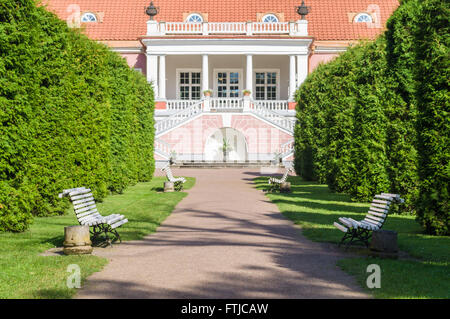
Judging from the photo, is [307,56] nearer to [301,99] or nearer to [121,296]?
[301,99]

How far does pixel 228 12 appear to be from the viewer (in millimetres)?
38031

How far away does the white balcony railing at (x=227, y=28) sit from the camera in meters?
34.0

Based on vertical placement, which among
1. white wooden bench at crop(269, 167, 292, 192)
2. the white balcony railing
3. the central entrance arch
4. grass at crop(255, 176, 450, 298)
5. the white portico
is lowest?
grass at crop(255, 176, 450, 298)

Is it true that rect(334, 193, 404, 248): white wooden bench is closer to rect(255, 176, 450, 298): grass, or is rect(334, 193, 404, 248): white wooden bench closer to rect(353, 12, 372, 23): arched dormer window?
rect(255, 176, 450, 298): grass

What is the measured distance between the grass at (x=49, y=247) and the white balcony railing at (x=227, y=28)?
2247 centimetres

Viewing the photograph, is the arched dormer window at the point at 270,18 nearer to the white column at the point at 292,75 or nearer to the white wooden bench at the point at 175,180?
the white column at the point at 292,75

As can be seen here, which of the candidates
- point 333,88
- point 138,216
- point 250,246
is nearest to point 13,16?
point 138,216

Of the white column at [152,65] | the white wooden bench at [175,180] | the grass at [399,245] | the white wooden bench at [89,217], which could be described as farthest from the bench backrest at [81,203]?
the white column at [152,65]

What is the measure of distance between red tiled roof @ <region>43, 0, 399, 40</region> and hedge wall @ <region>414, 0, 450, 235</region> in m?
28.0

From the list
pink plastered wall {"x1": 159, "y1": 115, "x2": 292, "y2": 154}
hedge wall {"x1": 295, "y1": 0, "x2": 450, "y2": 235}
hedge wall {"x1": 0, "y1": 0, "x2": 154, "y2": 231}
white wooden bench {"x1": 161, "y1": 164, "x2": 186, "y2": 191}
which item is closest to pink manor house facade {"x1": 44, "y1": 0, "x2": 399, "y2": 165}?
pink plastered wall {"x1": 159, "y1": 115, "x2": 292, "y2": 154}

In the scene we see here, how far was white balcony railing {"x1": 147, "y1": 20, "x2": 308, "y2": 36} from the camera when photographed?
34031 mm

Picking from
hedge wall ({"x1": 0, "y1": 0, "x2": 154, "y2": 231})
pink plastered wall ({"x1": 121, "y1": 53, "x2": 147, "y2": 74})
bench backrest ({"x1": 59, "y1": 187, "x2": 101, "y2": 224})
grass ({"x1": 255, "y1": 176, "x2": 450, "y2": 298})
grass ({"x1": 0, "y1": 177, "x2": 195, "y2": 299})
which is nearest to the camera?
grass ({"x1": 0, "y1": 177, "x2": 195, "y2": 299})

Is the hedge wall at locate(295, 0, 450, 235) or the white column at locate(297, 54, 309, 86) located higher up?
the white column at locate(297, 54, 309, 86)

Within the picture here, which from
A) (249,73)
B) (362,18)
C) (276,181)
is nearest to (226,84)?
(249,73)
